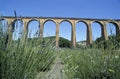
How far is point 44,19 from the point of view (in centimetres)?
3769

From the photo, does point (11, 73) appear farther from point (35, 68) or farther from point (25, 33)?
point (25, 33)

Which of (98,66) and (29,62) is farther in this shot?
(98,66)

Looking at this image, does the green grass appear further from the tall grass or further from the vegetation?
the tall grass

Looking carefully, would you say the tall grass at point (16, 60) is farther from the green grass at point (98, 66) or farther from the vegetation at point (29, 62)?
the green grass at point (98, 66)

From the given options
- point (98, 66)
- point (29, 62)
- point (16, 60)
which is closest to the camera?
point (16, 60)

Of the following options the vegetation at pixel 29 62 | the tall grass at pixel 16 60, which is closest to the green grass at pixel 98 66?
the vegetation at pixel 29 62

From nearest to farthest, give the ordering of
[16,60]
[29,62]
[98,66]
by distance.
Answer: [16,60]
[29,62]
[98,66]

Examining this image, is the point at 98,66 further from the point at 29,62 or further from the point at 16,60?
the point at 16,60

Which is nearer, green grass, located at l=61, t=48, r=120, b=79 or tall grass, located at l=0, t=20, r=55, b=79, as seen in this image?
tall grass, located at l=0, t=20, r=55, b=79

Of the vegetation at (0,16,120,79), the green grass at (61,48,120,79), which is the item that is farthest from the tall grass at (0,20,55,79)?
the green grass at (61,48,120,79)

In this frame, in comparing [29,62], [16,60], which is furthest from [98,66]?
[16,60]

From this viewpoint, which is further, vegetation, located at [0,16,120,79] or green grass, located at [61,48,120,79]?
green grass, located at [61,48,120,79]

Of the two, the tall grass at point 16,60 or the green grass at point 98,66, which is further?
the green grass at point 98,66

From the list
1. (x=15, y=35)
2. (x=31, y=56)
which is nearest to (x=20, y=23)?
(x=15, y=35)
